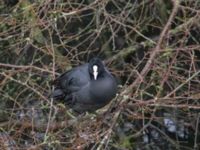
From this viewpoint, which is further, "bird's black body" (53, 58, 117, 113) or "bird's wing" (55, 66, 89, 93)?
"bird's wing" (55, 66, 89, 93)

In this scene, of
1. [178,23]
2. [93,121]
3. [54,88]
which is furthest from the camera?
[178,23]

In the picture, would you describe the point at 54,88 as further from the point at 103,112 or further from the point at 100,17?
the point at 100,17

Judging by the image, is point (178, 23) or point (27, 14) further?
point (178, 23)

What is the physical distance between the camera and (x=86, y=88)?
4.98m

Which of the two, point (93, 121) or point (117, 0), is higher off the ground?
point (117, 0)

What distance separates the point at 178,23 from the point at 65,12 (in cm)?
108

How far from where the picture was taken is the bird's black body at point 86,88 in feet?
16.0

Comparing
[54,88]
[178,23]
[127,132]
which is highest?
[178,23]

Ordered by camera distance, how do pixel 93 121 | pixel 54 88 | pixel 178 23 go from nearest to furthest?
pixel 93 121 < pixel 54 88 < pixel 178 23

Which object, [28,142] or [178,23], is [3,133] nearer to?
[28,142]

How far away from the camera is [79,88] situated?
16.4 ft

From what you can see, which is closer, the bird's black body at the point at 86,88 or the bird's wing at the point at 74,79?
the bird's black body at the point at 86,88

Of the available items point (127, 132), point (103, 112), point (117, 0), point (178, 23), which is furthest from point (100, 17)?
point (103, 112)

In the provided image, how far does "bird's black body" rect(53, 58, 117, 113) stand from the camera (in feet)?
16.0
